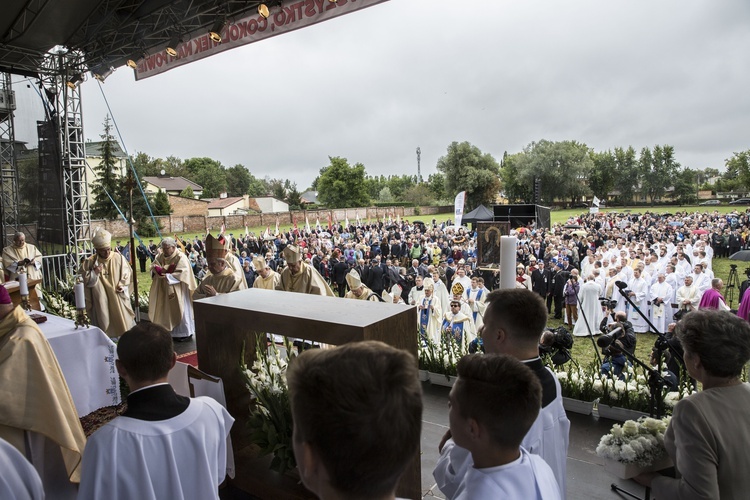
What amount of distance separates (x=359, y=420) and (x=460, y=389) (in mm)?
653

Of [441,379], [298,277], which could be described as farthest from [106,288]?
[441,379]

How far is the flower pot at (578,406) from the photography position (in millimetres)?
5152

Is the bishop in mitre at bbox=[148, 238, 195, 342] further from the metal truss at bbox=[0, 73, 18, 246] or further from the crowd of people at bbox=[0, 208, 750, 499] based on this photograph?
the metal truss at bbox=[0, 73, 18, 246]

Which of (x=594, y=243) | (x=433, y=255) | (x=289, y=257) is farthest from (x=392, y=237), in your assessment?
(x=289, y=257)

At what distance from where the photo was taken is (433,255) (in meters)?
23.2

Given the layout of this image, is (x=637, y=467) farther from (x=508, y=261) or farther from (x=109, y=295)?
(x=109, y=295)

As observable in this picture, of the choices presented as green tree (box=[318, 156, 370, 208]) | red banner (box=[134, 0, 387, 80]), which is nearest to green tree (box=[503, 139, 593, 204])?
green tree (box=[318, 156, 370, 208])

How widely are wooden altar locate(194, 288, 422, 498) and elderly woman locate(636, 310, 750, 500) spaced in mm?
1367

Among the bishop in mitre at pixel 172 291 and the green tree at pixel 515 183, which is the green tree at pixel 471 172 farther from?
the bishop in mitre at pixel 172 291

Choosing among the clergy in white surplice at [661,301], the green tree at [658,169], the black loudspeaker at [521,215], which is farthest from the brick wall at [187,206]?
the green tree at [658,169]

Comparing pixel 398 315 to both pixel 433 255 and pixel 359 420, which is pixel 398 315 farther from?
pixel 433 255

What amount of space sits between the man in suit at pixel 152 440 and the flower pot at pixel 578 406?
412 cm

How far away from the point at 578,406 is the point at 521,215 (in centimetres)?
2767

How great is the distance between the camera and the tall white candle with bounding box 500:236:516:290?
3230 mm
